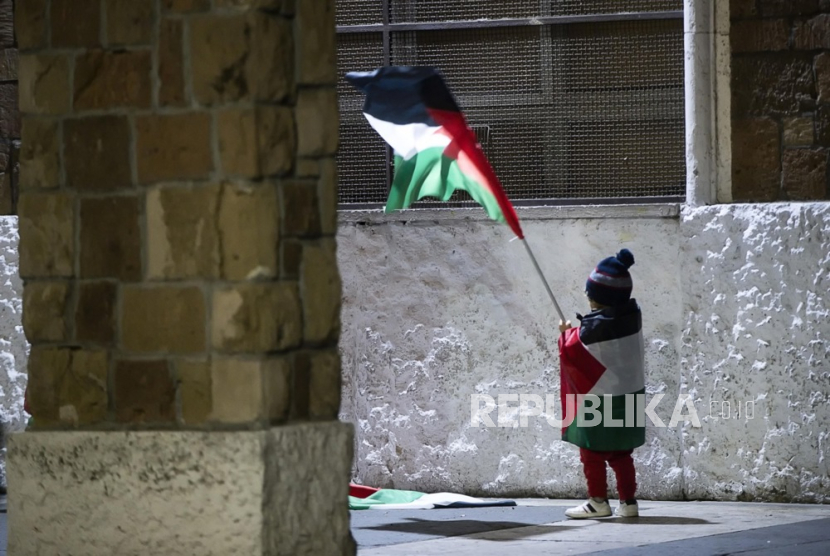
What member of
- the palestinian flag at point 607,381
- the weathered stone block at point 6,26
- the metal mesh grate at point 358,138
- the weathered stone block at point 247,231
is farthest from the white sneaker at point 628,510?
the weathered stone block at point 6,26

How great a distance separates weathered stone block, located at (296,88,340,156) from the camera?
4.89 m

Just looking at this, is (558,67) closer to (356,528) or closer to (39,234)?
(356,528)

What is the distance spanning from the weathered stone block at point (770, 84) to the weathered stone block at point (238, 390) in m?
4.94

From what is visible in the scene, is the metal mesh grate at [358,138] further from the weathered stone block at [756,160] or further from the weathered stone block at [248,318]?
the weathered stone block at [248,318]

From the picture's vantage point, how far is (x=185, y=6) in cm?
476

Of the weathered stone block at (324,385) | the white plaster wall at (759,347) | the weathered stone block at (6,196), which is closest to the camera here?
the weathered stone block at (324,385)

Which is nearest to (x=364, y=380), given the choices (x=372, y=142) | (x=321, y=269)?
(x=372, y=142)

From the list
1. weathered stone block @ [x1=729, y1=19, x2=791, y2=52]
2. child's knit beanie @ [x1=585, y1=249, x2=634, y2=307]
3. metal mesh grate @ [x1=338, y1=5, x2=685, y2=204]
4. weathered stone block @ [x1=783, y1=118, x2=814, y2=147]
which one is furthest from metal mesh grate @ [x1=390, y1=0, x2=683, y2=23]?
child's knit beanie @ [x1=585, y1=249, x2=634, y2=307]

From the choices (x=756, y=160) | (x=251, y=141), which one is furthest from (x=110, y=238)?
(x=756, y=160)

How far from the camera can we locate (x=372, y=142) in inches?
386

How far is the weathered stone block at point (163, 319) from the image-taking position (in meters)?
4.74

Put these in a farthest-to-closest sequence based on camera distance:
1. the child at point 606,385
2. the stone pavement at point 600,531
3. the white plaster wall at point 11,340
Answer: the white plaster wall at point 11,340, the child at point 606,385, the stone pavement at point 600,531

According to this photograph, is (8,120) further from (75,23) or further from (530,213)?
(75,23)

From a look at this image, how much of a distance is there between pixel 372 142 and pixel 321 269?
4.93 meters
